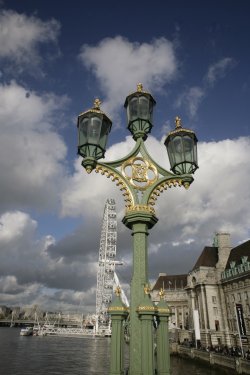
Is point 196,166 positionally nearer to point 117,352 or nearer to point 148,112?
point 148,112

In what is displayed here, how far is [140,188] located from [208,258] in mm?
64356

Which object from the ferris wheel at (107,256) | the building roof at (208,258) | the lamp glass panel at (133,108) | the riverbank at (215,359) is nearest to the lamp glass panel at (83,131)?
the lamp glass panel at (133,108)

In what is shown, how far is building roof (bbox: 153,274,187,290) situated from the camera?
94775mm

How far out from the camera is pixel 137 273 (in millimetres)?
6129

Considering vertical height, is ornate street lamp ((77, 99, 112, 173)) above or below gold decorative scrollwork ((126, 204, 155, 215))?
above

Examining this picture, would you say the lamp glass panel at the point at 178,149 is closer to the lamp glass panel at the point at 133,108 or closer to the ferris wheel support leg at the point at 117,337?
the lamp glass panel at the point at 133,108

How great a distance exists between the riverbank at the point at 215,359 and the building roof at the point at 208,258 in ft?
54.9

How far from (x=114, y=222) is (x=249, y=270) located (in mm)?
47366

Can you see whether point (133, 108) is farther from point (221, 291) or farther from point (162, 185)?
point (221, 291)

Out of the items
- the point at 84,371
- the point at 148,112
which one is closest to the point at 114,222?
the point at 84,371

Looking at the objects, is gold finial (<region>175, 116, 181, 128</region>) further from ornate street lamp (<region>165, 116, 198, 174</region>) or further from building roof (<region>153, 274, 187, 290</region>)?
building roof (<region>153, 274, 187, 290</region>)

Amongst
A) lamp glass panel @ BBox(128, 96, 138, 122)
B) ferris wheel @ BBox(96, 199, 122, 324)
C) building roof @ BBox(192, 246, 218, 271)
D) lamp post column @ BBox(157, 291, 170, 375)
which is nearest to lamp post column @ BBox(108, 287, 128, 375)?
lamp post column @ BBox(157, 291, 170, 375)

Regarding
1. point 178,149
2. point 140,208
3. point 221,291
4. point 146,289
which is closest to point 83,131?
point 140,208

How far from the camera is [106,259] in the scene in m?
92.8
